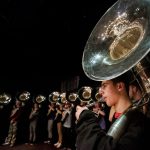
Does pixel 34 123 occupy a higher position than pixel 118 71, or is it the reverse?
pixel 118 71

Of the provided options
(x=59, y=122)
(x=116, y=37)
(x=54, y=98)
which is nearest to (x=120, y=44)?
(x=116, y=37)

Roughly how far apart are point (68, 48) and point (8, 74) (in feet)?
10.3

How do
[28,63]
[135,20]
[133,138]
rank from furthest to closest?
[28,63]
[135,20]
[133,138]

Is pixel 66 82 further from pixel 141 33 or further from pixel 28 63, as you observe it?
pixel 141 33

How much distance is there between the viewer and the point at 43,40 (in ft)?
30.4

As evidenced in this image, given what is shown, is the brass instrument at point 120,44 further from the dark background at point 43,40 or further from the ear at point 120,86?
the dark background at point 43,40

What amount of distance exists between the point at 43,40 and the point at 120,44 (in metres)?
7.66

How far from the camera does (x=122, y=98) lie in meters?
1.67

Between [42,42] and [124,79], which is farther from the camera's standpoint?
[42,42]

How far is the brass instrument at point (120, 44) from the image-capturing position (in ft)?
4.97

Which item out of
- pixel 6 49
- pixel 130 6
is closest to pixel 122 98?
pixel 130 6

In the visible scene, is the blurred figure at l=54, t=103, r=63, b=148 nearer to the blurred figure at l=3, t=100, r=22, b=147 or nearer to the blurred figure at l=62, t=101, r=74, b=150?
the blurred figure at l=62, t=101, r=74, b=150

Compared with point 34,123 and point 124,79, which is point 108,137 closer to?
point 124,79

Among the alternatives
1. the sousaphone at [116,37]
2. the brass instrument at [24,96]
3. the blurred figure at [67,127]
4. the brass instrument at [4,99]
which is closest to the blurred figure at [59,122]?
the blurred figure at [67,127]
